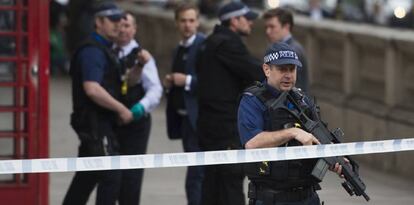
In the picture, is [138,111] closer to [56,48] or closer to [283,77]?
[283,77]

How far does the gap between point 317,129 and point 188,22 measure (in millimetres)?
3355

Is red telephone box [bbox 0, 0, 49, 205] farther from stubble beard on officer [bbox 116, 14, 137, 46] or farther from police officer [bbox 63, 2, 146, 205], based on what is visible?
stubble beard on officer [bbox 116, 14, 137, 46]

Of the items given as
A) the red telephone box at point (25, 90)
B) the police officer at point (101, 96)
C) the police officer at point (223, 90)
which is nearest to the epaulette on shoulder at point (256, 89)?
the police officer at point (223, 90)

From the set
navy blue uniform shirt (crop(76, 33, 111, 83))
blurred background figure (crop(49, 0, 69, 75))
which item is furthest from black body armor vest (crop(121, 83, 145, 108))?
blurred background figure (crop(49, 0, 69, 75))

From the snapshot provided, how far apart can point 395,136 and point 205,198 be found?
389 centimetres

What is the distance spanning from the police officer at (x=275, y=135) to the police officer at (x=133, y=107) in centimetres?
238

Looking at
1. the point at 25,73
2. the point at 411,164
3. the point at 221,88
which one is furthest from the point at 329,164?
the point at 411,164

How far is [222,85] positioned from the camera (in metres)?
8.43

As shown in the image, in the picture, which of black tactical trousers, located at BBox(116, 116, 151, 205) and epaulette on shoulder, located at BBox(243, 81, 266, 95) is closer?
epaulette on shoulder, located at BBox(243, 81, 266, 95)

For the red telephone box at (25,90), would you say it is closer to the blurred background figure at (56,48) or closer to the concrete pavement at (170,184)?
the concrete pavement at (170,184)

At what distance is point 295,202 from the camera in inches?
242

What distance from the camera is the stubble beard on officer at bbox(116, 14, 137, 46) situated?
27.8ft

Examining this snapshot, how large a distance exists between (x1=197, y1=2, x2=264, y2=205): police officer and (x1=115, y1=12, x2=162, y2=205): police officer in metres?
0.39

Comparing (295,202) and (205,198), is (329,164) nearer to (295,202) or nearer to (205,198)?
(295,202)
